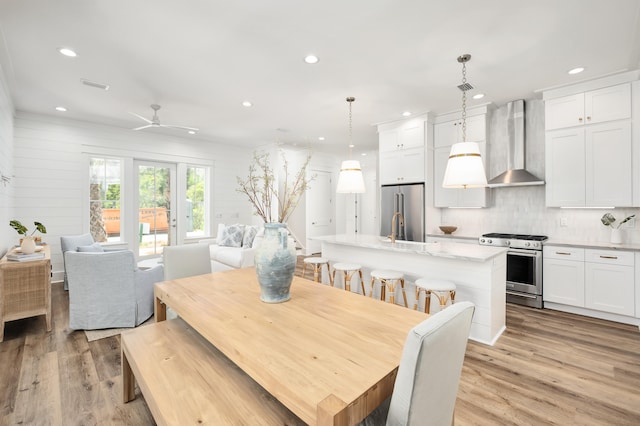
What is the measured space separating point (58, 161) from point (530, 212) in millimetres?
7435

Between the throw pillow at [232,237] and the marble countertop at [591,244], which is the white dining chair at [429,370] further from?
the throw pillow at [232,237]

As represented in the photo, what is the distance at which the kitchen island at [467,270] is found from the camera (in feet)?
8.73

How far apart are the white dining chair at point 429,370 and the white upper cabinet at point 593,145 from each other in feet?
12.2

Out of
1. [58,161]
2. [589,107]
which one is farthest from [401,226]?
[58,161]

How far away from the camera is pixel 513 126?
4.16 metres

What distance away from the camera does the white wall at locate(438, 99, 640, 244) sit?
3732 mm

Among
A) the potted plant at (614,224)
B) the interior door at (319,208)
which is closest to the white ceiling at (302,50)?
the potted plant at (614,224)

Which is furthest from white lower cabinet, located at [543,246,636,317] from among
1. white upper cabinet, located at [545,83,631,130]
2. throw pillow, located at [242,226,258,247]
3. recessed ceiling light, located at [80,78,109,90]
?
recessed ceiling light, located at [80,78,109,90]

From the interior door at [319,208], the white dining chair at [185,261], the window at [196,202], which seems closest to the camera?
the white dining chair at [185,261]

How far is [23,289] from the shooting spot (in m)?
2.94

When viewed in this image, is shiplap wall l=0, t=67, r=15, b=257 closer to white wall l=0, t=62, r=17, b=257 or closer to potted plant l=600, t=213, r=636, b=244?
white wall l=0, t=62, r=17, b=257

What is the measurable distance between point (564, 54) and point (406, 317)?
3.13m

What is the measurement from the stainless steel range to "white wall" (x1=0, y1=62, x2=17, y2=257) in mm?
6140

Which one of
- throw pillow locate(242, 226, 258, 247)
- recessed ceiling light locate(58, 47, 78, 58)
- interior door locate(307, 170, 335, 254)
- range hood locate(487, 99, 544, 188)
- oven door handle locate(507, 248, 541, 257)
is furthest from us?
interior door locate(307, 170, 335, 254)
